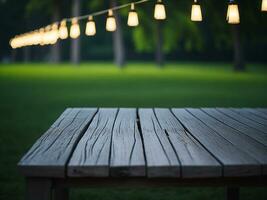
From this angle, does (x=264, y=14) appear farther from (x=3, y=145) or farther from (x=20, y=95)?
(x=3, y=145)

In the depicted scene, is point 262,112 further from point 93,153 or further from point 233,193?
point 93,153

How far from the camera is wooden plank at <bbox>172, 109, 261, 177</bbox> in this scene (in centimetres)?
301

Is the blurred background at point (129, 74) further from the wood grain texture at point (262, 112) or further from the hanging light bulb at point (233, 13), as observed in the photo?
the hanging light bulb at point (233, 13)

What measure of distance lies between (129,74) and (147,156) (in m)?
31.6

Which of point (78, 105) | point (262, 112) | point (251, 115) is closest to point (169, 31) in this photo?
point (78, 105)

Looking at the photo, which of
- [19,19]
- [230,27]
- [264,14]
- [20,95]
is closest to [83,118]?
[20,95]

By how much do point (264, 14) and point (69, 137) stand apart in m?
34.1

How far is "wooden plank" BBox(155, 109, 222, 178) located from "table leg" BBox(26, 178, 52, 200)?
0.76 m

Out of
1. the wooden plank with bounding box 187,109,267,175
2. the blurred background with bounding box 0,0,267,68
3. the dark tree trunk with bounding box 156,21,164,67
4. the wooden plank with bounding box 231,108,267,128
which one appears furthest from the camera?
the dark tree trunk with bounding box 156,21,164,67

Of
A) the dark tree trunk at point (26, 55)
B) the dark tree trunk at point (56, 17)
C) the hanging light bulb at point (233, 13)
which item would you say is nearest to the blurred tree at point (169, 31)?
the dark tree trunk at point (56, 17)

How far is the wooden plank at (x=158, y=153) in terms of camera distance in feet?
9.74

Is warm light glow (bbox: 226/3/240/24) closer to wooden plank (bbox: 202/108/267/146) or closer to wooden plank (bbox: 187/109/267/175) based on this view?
wooden plank (bbox: 202/108/267/146)

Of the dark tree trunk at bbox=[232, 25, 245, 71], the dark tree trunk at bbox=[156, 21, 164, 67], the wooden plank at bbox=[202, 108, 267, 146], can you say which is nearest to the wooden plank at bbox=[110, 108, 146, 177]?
the wooden plank at bbox=[202, 108, 267, 146]

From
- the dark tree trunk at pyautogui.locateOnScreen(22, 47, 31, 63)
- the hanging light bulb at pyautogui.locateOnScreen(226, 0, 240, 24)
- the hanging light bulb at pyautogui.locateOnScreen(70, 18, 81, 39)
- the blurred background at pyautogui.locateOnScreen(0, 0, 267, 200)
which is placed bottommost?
the dark tree trunk at pyautogui.locateOnScreen(22, 47, 31, 63)
